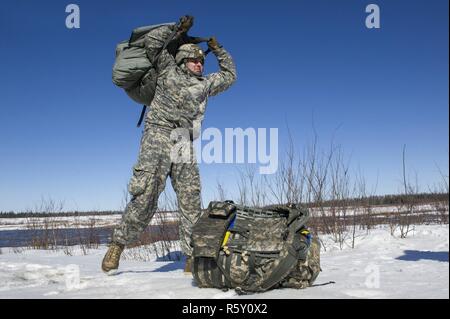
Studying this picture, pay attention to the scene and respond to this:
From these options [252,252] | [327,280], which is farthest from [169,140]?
[327,280]

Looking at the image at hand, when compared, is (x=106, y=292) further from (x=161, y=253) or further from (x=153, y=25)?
(x=161, y=253)

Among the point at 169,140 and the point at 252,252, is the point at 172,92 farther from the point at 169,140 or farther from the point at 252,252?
the point at 252,252

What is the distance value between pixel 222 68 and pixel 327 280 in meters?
1.88

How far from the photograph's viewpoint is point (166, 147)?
9.61ft

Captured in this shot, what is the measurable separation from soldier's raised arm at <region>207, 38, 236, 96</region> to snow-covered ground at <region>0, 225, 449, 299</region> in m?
1.57

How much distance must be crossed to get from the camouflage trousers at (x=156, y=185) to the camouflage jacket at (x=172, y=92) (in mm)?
122

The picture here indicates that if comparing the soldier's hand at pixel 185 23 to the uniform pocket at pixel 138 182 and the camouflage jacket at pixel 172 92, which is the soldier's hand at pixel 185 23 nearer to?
the camouflage jacket at pixel 172 92

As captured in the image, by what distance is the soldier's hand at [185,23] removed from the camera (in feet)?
9.50

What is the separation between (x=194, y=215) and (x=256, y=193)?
84.3 inches

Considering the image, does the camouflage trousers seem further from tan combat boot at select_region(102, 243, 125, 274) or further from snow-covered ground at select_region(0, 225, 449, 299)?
snow-covered ground at select_region(0, 225, 449, 299)

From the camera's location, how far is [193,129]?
3.04 meters

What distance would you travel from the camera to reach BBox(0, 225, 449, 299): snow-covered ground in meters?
1.88

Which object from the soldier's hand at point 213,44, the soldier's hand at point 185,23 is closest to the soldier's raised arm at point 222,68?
the soldier's hand at point 213,44
